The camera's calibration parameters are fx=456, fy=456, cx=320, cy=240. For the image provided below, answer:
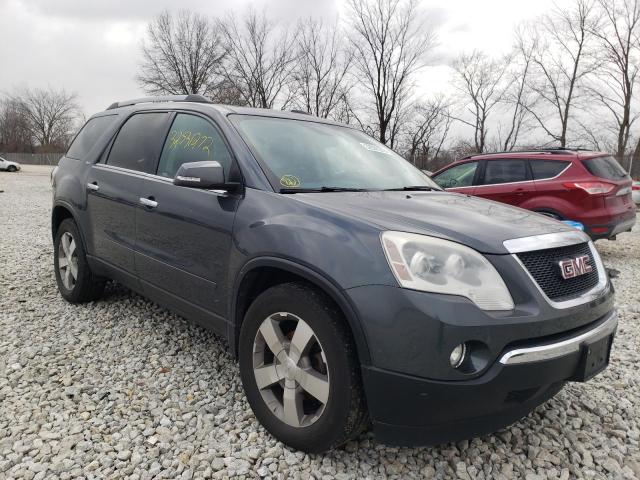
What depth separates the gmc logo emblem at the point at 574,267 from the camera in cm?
196

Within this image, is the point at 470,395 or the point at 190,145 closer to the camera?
the point at 470,395

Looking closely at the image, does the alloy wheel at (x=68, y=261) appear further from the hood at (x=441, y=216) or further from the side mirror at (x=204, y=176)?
the hood at (x=441, y=216)

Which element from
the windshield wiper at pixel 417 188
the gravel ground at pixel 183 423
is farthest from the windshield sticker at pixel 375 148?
the gravel ground at pixel 183 423

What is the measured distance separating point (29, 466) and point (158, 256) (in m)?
1.29

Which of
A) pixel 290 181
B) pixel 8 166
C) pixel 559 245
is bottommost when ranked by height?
pixel 8 166

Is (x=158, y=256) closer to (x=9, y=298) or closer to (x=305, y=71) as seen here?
(x=9, y=298)

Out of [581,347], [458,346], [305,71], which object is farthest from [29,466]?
[305,71]

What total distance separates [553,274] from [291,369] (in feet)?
3.97

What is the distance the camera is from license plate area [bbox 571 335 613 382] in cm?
188

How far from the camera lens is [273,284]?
91.6 inches

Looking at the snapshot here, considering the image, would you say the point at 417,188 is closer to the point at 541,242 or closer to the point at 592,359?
the point at 541,242

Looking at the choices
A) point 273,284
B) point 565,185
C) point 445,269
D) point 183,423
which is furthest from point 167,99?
point 565,185

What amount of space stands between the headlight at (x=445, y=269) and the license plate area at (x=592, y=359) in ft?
1.45

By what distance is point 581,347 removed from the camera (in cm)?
186
